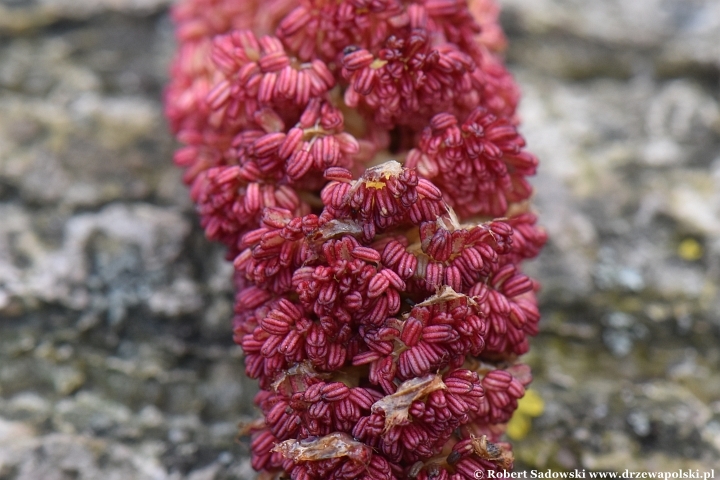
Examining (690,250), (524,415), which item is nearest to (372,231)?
(524,415)

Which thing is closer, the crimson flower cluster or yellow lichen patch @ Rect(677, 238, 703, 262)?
the crimson flower cluster

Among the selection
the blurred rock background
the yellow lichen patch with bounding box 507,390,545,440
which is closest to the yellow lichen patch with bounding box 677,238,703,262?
the blurred rock background

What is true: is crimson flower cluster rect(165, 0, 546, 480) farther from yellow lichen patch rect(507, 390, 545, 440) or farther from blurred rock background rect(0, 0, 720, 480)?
blurred rock background rect(0, 0, 720, 480)

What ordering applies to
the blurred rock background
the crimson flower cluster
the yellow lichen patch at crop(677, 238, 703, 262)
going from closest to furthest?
the crimson flower cluster, the blurred rock background, the yellow lichen patch at crop(677, 238, 703, 262)

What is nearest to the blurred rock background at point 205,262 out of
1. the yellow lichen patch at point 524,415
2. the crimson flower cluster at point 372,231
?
the yellow lichen patch at point 524,415

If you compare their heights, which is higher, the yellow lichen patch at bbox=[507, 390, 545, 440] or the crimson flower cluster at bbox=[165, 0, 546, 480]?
the crimson flower cluster at bbox=[165, 0, 546, 480]

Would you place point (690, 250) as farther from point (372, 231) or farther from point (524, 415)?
point (372, 231)

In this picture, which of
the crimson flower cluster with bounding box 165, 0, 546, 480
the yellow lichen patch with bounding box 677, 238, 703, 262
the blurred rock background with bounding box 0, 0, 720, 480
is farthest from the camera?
the yellow lichen patch with bounding box 677, 238, 703, 262
